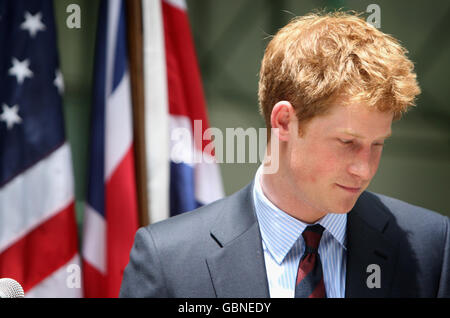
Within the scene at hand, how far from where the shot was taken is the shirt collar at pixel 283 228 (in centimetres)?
141

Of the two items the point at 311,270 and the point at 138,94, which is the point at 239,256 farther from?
the point at 138,94

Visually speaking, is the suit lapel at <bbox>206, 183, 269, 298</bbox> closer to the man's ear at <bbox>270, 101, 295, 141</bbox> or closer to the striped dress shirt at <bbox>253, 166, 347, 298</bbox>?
the striped dress shirt at <bbox>253, 166, 347, 298</bbox>

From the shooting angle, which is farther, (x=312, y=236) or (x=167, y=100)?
(x=167, y=100)

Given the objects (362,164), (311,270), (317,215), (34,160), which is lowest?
(34,160)

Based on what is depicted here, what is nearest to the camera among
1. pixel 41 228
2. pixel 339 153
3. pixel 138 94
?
pixel 339 153

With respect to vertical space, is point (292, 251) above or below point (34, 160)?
above

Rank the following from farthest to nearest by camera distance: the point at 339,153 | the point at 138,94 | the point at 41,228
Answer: the point at 138,94
the point at 41,228
the point at 339,153

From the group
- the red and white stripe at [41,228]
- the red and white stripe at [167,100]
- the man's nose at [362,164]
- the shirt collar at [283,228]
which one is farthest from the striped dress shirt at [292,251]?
the red and white stripe at [41,228]

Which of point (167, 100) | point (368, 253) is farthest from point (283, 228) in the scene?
point (167, 100)

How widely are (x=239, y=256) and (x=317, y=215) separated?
0.72 feet

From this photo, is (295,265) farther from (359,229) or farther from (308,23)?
(308,23)

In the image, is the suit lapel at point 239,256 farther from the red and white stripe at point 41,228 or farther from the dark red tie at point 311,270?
the red and white stripe at point 41,228

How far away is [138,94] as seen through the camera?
114 inches

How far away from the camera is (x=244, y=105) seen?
346 centimetres
